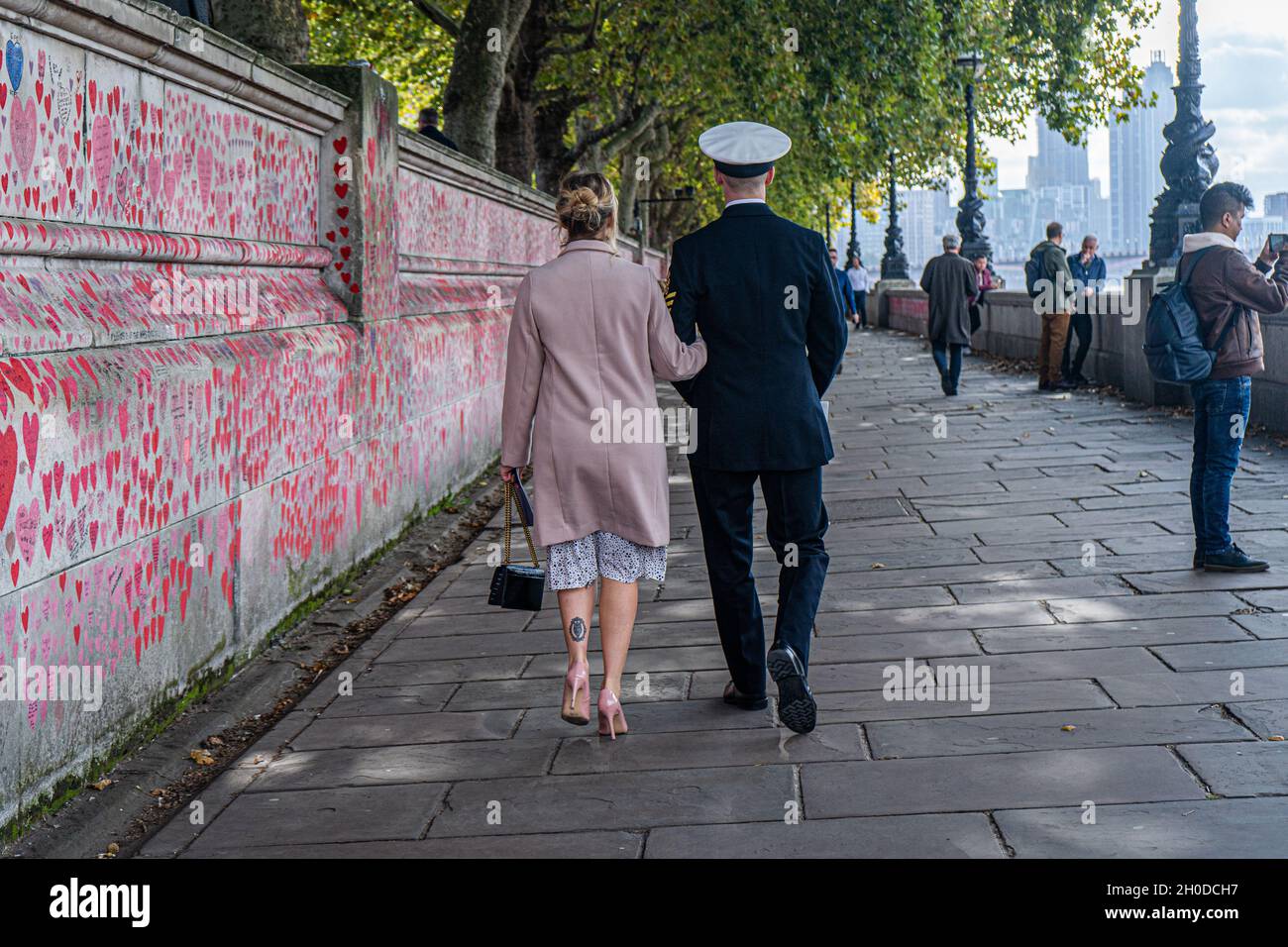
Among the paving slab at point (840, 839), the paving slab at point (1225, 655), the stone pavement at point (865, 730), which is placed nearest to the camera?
the paving slab at point (840, 839)

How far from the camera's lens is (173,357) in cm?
523

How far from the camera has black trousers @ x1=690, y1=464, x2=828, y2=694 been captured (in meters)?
4.92

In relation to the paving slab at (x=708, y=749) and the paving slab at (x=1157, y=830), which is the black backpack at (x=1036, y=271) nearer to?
the paving slab at (x=708, y=749)

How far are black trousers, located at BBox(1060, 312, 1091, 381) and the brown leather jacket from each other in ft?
33.0

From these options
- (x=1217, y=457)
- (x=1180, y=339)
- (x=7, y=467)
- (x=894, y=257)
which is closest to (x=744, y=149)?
(x=7, y=467)

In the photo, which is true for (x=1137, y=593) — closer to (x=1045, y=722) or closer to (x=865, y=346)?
(x=1045, y=722)

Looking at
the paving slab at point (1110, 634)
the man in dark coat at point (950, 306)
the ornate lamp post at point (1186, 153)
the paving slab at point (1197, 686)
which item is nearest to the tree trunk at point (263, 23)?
the paving slab at point (1110, 634)

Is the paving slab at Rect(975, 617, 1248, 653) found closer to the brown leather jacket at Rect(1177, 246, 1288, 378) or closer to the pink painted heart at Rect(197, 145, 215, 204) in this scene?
the brown leather jacket at Rect(1177, 246, 1288, 378)

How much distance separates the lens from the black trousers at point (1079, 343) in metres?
16.7

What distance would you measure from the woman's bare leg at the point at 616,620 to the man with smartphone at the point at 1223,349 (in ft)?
9.99

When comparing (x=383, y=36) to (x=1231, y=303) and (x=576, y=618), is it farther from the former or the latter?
A: (x=576, y=618)

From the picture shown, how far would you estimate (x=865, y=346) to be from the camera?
100 feet

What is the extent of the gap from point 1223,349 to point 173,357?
4512mm
